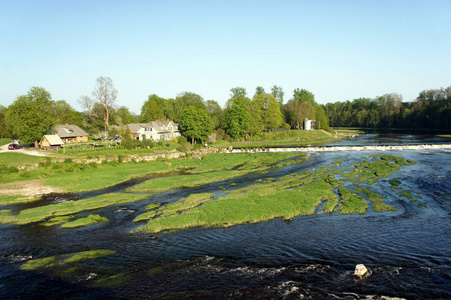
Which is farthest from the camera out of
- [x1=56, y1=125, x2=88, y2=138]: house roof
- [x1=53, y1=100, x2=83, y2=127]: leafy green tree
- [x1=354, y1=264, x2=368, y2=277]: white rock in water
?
[x1=53, y1=100, x2=83, y2=127]: leafy green tree

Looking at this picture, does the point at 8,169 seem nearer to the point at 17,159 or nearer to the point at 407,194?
the point at 17,159

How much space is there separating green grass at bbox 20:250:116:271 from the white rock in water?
57.2 ft

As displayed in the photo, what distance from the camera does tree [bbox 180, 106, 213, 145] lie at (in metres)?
94.8

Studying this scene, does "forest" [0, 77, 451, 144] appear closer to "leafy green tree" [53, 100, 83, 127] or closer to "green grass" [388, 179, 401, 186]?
"leafy green tree" [53, 100, 83, 127]

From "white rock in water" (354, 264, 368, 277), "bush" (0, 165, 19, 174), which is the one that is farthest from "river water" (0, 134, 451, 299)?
"bush" (0, 165, 19, 174)

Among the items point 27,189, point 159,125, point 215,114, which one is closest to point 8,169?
point 27,189

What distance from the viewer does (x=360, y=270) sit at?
18797 mm

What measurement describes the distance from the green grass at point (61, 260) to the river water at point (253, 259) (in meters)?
0.67

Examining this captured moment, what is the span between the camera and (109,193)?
137 ft

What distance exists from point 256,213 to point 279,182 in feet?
51.8

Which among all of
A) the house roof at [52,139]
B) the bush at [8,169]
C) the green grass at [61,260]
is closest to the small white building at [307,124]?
the house roof at [52,139]

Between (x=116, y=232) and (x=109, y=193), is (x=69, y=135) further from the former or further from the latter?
(x=116, y=232)

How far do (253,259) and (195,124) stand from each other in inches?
3000

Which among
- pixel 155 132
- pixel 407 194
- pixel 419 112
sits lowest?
pixel 407 194
